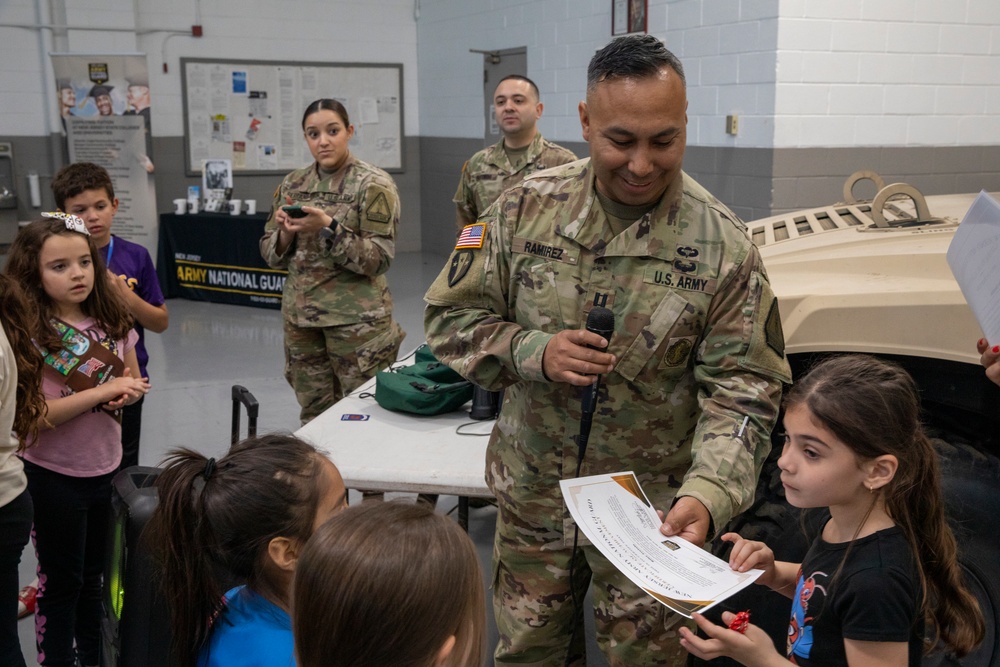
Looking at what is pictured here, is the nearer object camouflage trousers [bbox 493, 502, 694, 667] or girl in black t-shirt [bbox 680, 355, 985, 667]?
girl in black t-shirt [bbox 680, 355, 985, 667]

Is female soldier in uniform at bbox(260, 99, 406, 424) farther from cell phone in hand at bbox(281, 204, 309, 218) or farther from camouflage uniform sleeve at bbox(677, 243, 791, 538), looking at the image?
Answer: camouflage uniform sleeve at bbox(677, 243, 791, 538)

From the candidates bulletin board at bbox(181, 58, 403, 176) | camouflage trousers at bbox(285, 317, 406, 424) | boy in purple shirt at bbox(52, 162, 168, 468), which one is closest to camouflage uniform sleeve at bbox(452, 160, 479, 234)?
camouflage trousers at bbox(285, 317, 406, 424)

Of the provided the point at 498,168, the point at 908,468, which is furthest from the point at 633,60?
the point at 498,168

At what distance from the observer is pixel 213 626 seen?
4.66 ft

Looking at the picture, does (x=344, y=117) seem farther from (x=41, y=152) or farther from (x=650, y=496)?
(x=41, y=152)

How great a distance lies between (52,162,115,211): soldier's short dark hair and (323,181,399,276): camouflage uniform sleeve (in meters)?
0.88

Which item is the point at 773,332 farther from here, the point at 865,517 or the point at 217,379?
the point at 217,379

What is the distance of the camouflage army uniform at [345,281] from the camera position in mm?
3818

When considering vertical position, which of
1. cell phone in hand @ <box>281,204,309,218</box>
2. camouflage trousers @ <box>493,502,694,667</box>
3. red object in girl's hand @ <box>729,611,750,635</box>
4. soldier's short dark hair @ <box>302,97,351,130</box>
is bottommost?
camouflage trousers @ <box>493,502,694,667</box>

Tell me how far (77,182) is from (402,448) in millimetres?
1441

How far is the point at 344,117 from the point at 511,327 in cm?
233

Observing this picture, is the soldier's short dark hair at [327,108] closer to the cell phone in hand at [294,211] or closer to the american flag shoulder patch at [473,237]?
the cell phone in hand at [294,211]

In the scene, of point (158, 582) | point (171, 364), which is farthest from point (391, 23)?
point (158, 582)

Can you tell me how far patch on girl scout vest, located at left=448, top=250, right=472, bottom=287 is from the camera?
1.92 meters
